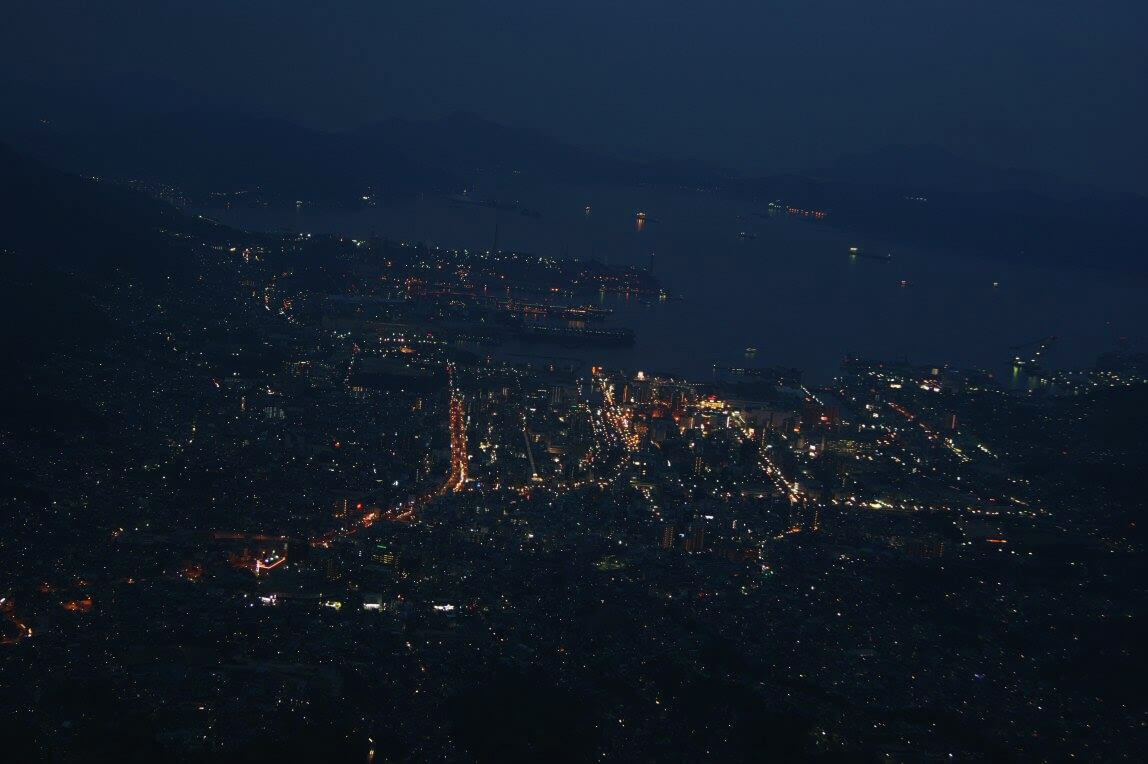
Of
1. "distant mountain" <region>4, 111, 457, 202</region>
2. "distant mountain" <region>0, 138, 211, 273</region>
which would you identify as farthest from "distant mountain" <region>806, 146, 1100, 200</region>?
"distant mountain" <region>0, 138, 211, 273</region>

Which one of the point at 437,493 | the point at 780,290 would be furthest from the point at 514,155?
the point at 437,493

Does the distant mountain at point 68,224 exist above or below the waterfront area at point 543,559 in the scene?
above

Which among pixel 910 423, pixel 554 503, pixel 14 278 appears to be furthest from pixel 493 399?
pixel 14 278

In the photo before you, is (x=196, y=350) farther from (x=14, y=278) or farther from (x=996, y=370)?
(x=996, y=370)

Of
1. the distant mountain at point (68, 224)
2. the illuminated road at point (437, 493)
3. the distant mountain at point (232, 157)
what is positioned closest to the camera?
the illuminated road at point (437, 493)

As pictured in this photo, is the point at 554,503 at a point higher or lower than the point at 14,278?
lower

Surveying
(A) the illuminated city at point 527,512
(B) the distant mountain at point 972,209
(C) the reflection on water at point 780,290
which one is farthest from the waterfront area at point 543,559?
(B) the distant mountain at point 972,209

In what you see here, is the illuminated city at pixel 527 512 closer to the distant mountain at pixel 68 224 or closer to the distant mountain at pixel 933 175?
the distant mountain at pixel 68 224

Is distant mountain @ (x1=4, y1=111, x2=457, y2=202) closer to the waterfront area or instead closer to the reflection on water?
the reflection on water

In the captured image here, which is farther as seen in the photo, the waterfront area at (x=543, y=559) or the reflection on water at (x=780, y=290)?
the reflection on water at (x=780, y=290)
